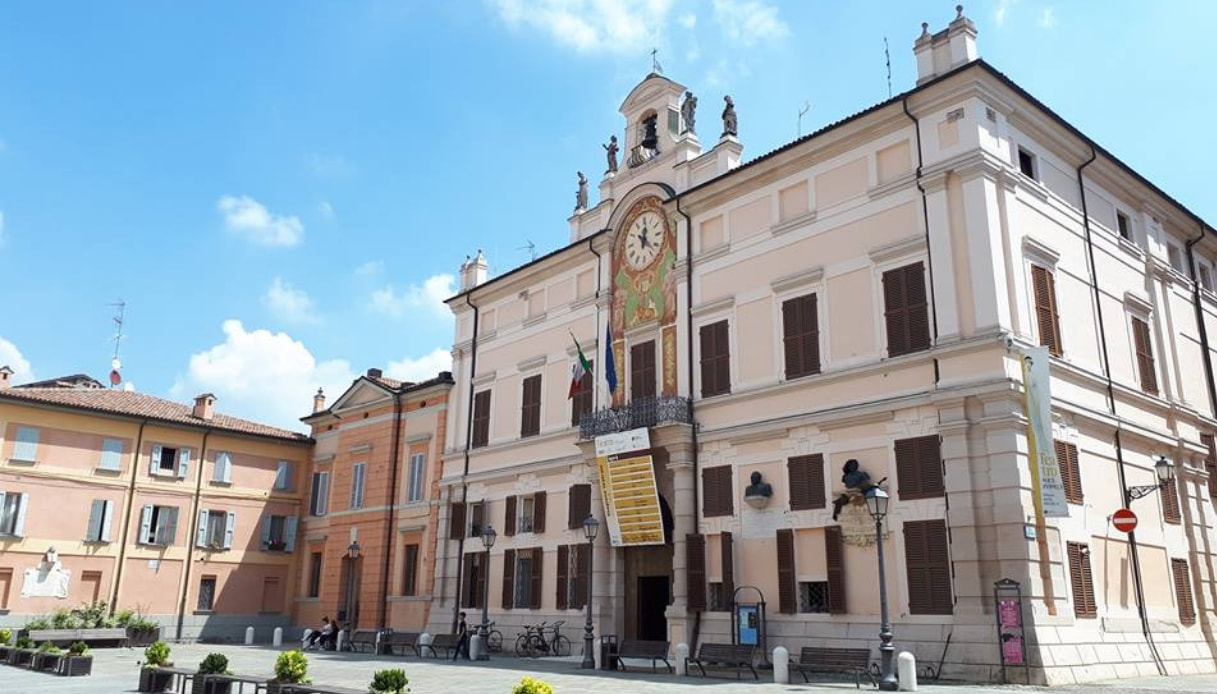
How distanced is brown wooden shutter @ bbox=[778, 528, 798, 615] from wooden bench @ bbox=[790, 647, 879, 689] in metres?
2.01

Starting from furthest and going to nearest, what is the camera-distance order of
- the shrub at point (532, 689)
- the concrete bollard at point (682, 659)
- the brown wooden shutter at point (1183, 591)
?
the brown wooden shutter at point (1183, 591), the concrete bollard at point (682, 659), the shrub at point (532, 689)

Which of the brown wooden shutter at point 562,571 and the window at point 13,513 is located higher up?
the window at point 13,513

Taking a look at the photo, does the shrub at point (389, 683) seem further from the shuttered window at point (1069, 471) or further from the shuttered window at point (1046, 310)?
the shuttered window at point (1046, 310)

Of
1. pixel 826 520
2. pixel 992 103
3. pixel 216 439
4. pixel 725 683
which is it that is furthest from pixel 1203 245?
pixel 216 439

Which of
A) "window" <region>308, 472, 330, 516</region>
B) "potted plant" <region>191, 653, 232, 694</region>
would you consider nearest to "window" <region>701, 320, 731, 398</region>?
"potted plant" <region>191, 653, 232, 694</region>

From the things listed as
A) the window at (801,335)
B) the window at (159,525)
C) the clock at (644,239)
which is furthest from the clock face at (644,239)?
the window at (159,525)

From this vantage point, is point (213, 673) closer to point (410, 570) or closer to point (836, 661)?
point (836, 661)

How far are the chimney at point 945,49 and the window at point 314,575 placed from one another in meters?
28.3

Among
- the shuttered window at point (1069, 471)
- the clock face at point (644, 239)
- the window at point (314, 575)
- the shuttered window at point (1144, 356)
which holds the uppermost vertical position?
the clock face at point (644, 239)

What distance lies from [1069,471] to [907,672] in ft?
19.0

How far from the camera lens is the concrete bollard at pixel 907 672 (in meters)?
15.3

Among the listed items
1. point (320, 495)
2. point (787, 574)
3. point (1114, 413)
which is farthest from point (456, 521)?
point (1114, 413)

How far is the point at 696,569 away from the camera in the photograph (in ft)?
71.4

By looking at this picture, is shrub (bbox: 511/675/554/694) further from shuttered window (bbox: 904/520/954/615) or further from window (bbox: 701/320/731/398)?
window (bbox: 701/320/731/398)
